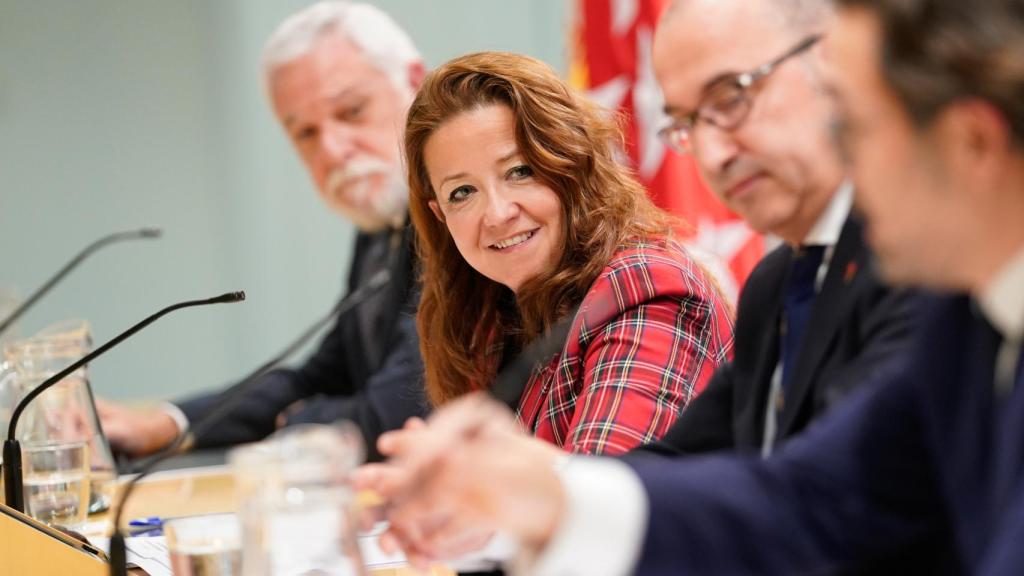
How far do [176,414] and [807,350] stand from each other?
249 cm

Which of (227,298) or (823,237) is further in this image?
(227,298)

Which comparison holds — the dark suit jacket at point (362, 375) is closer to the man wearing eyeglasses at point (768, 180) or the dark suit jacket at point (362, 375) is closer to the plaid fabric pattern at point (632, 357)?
the plaid fabric pattern at point (632, 357)

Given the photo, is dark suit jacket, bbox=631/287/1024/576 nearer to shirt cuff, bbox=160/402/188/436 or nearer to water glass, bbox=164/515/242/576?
water glass, bbox=164/515/242/576

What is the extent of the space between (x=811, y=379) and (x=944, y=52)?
0.54 metres

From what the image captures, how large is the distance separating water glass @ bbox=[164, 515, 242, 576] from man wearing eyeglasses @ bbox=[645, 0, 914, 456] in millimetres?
588

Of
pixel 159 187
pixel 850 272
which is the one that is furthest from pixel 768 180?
pixel 159 187

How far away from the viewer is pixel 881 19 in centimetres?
91

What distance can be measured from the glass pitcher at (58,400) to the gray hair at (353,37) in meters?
1.24

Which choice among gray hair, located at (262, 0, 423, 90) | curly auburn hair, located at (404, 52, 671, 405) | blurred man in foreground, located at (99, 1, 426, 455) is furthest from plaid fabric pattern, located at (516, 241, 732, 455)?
gray hair, located at (262, 0, 423, 90)

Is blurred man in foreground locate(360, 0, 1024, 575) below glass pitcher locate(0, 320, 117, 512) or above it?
above

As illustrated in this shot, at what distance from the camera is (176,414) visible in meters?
3.48

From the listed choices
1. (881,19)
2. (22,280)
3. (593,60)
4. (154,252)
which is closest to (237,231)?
(154,252)

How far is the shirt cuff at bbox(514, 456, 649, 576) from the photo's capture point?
3.24ft

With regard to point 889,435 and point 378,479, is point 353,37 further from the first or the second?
point 889,435
